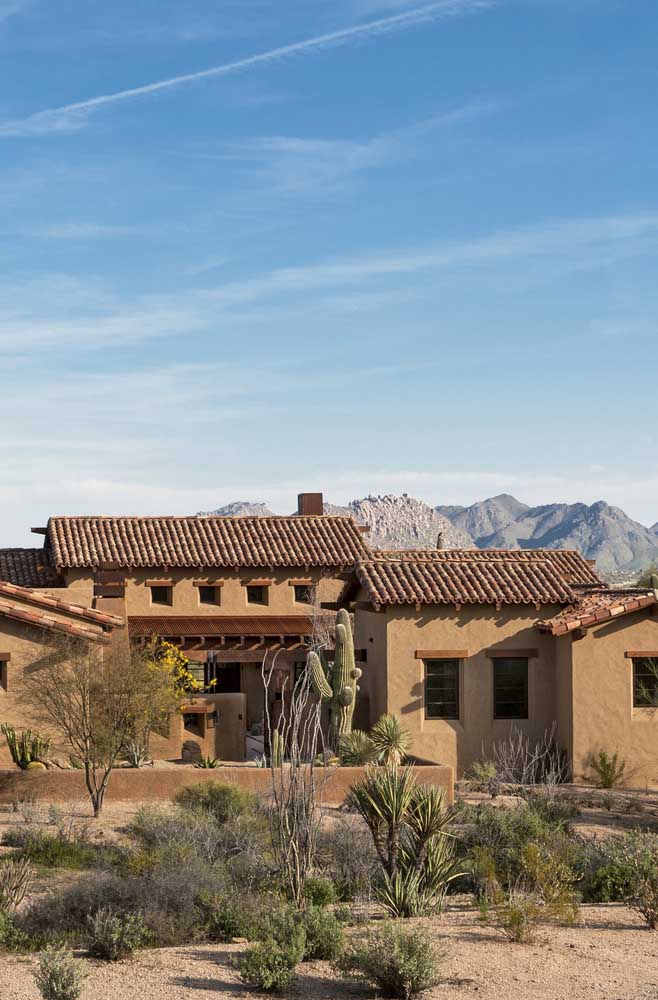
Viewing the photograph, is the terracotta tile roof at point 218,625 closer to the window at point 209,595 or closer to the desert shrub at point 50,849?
the window at point 209,595

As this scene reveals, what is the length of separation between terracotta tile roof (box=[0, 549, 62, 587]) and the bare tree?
1821cm

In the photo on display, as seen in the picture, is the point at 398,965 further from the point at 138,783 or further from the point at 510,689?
the point at 510,689

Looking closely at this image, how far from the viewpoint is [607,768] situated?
1112 inches

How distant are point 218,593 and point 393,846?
26.5 metres

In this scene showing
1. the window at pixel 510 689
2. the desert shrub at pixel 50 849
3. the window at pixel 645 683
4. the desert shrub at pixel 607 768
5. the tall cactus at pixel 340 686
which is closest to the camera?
the desert shrub at pixel 50 849

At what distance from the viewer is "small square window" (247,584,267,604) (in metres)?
42.8

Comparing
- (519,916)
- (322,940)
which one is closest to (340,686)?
(519,916)

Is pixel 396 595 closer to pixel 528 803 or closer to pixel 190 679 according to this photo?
pixel 190 679

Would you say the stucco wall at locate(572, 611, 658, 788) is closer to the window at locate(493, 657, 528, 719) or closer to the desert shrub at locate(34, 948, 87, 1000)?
the window at locate(493, 657, 528, 719)

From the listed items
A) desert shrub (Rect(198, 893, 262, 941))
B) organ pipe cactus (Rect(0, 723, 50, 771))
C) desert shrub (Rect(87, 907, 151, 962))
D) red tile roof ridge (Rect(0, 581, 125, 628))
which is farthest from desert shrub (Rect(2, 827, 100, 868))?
red tile roof ridge (Rect(0, 581, 125, 628))

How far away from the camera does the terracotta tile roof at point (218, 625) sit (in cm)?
4012

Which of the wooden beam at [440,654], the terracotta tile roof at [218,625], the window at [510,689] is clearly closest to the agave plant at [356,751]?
the wooden beam at [440,654]

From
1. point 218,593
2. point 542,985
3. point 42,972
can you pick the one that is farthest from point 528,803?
point 218,593

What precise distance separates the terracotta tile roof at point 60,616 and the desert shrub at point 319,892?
1248cm
